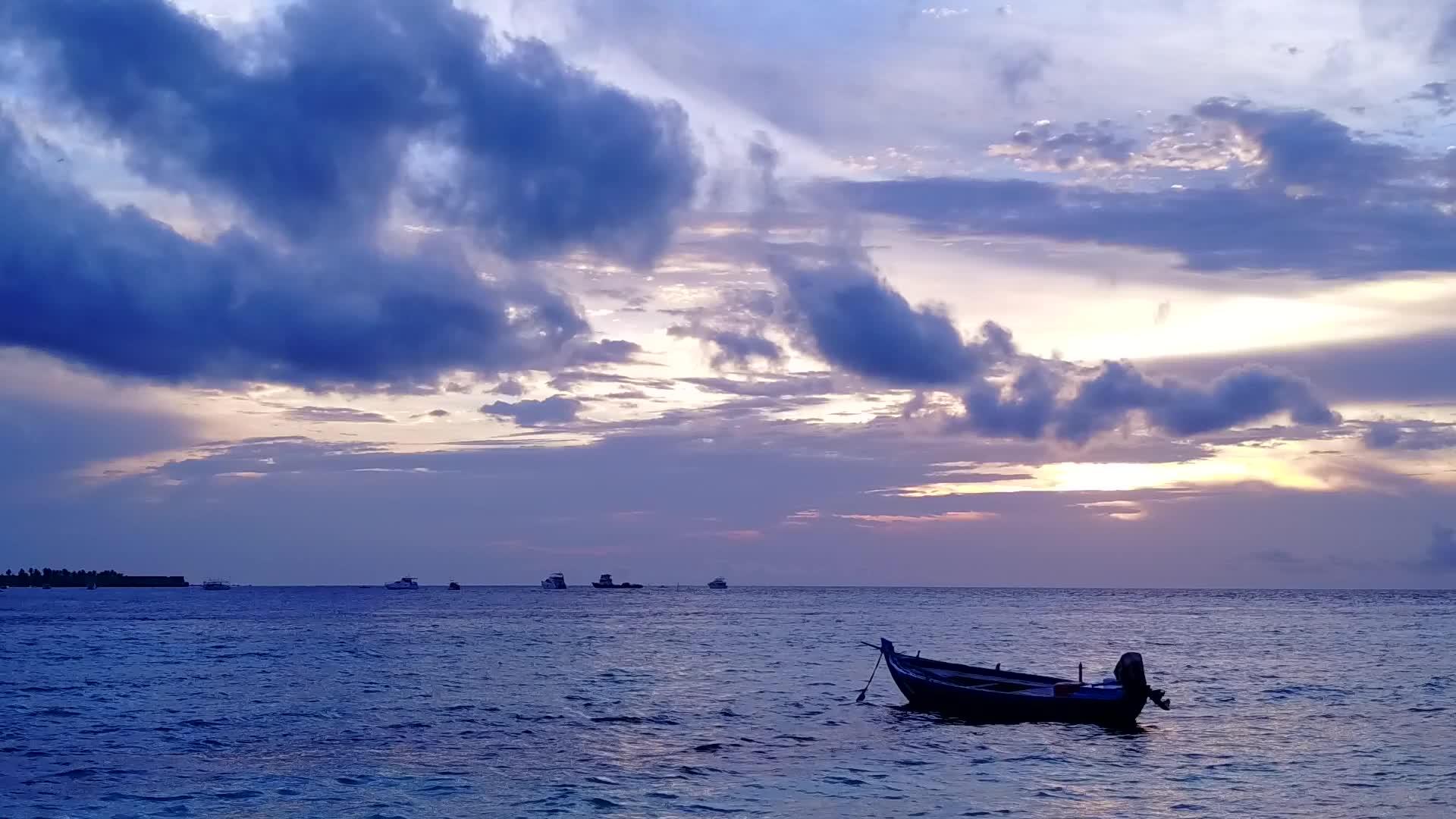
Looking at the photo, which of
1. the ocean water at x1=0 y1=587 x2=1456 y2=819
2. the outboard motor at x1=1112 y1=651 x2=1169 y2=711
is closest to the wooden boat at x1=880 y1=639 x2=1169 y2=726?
the outboard motor at x1=1112 y1=651 x2=1169 y2=711

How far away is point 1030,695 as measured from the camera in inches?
1801

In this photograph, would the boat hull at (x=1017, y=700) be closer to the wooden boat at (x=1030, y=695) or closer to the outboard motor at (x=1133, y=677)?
the wooden boat at (x=1030, y=695)

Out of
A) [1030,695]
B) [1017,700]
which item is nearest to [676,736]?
[1017,700]

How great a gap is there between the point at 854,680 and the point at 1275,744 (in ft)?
86.3

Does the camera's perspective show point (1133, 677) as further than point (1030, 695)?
No

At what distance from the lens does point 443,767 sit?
35719 mm

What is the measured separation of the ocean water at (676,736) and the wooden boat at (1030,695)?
0.91 meters

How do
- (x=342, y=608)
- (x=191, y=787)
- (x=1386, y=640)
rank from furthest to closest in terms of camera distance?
(x=342, y=608) < (x=1386, y=640) < (x=191, y=787)

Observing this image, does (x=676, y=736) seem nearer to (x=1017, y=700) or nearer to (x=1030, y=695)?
(x=1017, y=700)

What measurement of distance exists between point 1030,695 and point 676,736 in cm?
1349

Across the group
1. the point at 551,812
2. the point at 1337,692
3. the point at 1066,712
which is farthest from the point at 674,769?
the point at 1337,692

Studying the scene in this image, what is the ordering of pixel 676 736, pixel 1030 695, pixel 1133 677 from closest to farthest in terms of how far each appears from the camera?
pixel 676 736
pixel 1133 677
pixel 1030 695

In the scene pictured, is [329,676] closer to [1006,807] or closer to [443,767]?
[443,767]

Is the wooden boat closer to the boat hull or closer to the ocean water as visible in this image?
the boat hull
